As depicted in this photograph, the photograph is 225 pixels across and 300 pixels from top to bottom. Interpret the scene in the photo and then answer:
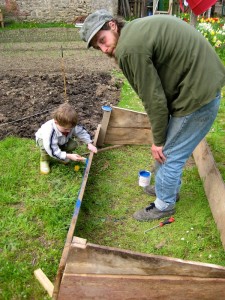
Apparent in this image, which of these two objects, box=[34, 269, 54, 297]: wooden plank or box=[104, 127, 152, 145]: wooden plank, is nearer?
box=[34, 269, 54, 297]: wooden plank

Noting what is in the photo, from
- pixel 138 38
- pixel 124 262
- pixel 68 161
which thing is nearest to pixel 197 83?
pixel 138 38

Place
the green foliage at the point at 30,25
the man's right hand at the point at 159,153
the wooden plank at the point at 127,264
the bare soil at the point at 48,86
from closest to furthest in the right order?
the wooden plank at the point at 127,264, the man's right hand at the point at 159,153, the bare soil at the point at 48,86, the green foliage at the point at 30,25

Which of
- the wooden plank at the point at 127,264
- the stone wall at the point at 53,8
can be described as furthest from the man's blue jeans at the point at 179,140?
the stone wall at the point at 53,8

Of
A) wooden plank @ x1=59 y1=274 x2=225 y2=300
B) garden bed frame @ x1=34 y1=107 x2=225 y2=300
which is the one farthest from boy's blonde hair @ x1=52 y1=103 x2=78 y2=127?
wooden plank @ x1=59 y1=274 x2=225 y2=300

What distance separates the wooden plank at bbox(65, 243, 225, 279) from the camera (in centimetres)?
212

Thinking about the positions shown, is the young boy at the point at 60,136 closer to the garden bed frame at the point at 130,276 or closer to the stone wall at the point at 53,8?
the garden bed frame at the point at 130,276

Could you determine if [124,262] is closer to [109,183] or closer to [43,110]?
[109,183]

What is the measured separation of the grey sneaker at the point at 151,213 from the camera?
11.0 ft

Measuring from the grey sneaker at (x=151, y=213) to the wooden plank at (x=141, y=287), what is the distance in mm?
1143

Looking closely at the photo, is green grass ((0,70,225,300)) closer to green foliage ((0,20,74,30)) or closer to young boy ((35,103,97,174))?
young boy ((35,103,97,174))

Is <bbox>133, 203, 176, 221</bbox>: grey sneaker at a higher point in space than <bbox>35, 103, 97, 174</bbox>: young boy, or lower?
lower

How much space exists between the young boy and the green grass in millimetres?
231

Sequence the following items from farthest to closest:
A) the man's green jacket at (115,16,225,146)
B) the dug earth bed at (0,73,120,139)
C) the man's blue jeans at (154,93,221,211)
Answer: the dug earth bed at (0,73,120,139) → the man's blue jeans at (154,93,221,211) → the man's green jacket at (115,16,225,146)

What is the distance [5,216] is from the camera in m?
3.43
